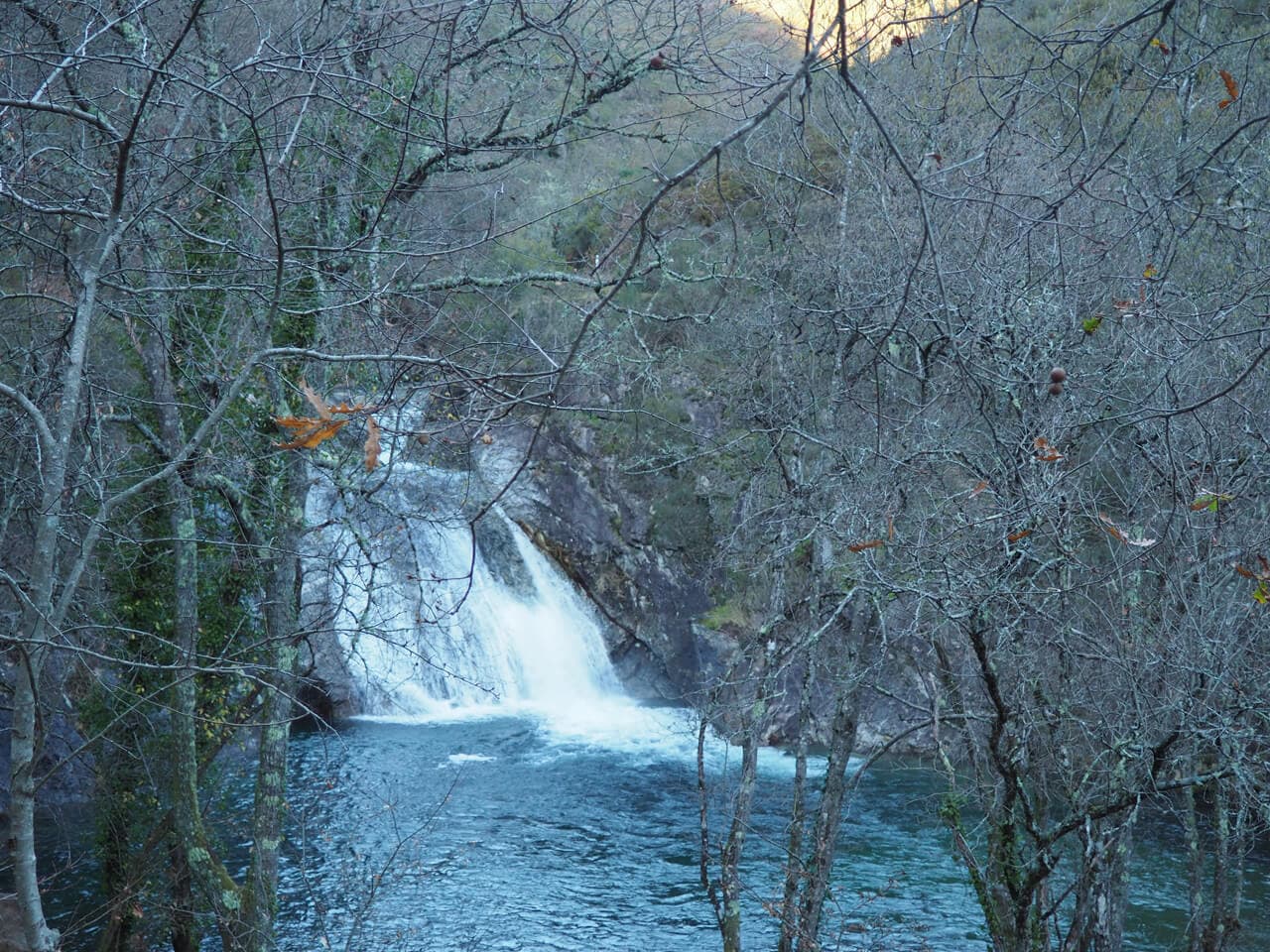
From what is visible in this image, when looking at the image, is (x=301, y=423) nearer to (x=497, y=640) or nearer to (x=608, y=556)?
(x=497, y=640)

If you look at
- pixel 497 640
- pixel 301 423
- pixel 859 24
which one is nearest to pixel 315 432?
pixel 301 423

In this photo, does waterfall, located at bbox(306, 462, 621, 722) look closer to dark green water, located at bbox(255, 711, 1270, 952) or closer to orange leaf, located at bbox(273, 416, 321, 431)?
dark green water, located at bbox(255, 711, 1270, 952)

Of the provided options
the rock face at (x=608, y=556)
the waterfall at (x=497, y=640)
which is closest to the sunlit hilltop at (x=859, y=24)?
the waterfall at (x=497, y=640)

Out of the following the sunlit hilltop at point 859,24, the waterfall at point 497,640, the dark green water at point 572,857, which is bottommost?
the dark green water at point 572,857

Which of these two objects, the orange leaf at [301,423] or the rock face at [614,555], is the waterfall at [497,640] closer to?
the rock face at [614,555]

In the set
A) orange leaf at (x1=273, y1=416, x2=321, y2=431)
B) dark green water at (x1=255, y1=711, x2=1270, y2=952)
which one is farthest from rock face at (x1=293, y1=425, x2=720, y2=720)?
orange leaf at (x1=273, y1=416, x2=321, y2=431)

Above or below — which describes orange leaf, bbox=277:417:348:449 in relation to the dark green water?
above

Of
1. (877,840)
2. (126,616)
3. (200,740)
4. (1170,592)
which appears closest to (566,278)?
(1170,592)

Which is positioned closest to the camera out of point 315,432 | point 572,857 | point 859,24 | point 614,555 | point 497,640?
point 315,432

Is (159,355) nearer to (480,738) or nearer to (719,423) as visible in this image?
(480,738)

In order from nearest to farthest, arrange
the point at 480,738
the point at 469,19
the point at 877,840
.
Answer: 1. the point at 469,19
2. the point at 877,840
3. the point at 480,738

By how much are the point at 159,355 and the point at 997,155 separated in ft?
21.8

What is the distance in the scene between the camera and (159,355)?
24.0ft

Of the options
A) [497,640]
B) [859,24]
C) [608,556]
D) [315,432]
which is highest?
[859,24]
